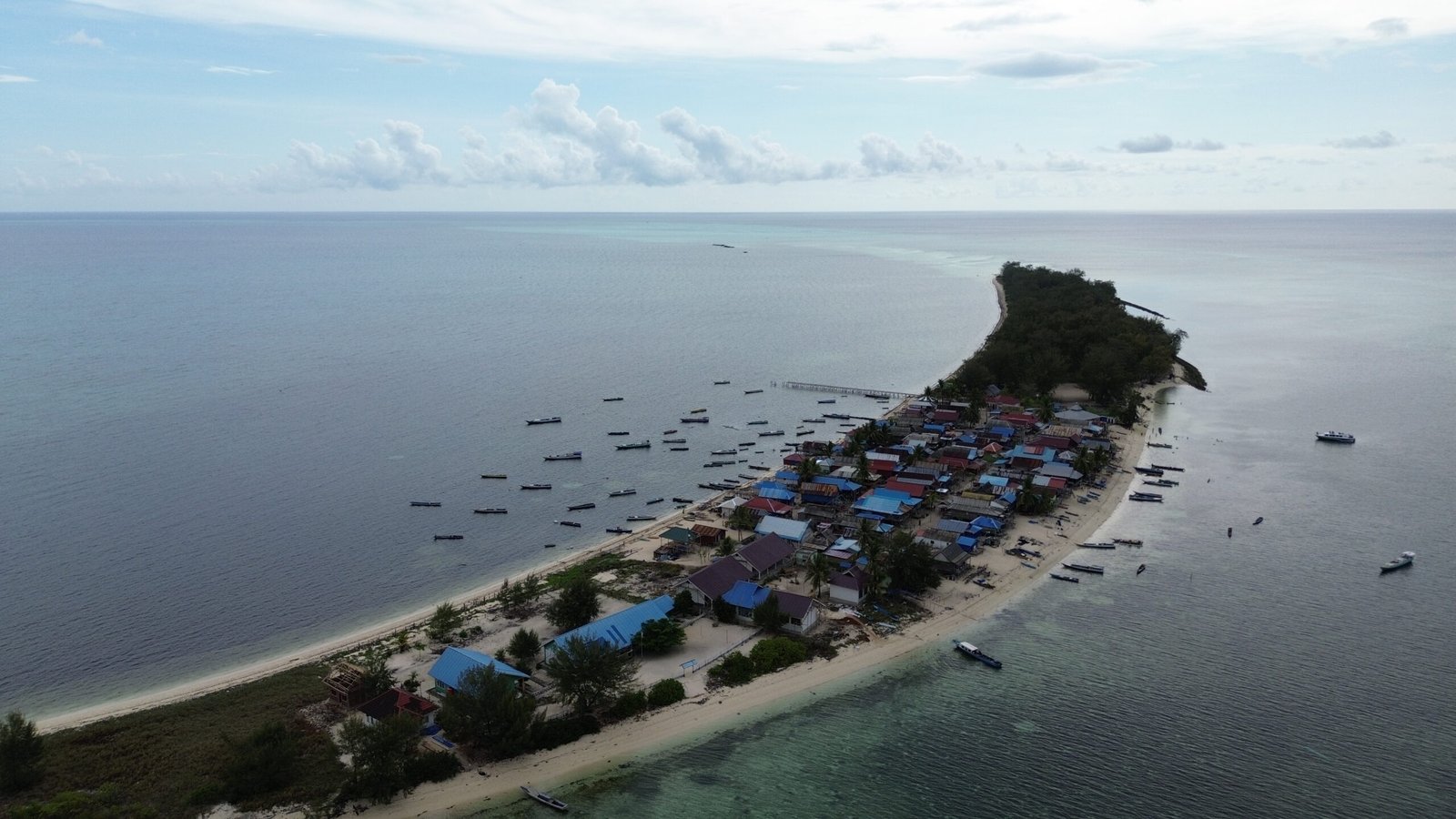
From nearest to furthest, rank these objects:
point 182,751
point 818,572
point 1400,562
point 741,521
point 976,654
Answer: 1. point 182,751
2. point 976,654
3. point 818,572
4. point 1400,562
5. point 741,521

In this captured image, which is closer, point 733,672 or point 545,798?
point 545,798

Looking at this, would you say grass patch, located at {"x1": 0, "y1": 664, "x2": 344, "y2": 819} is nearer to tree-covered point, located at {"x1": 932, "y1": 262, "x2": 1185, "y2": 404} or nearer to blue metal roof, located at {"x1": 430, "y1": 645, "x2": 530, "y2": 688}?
blue metal roof, located at {"x1": 430, "y1": 645, "x2": 530, "y2": 688}

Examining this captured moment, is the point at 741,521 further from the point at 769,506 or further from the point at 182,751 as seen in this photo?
the point at 182,751

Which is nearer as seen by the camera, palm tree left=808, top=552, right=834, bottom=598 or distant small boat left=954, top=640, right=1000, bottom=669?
distant small boat left=954, top=640, right=1000, bottom=669

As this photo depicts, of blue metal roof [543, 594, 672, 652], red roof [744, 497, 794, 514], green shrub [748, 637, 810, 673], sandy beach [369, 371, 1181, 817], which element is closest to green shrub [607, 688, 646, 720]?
sandy beach [369, 371, 1181, 817]

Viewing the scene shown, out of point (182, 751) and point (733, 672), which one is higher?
point (733, 672)

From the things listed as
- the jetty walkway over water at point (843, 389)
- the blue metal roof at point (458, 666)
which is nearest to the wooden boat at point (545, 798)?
the blue metal roof at point (458, 666)

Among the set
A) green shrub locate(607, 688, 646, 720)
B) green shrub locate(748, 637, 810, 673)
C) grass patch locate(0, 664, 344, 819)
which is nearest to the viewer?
grass patch locate(0, 664, 344, 819)

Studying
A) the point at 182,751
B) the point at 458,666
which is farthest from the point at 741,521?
the point at 182,751
